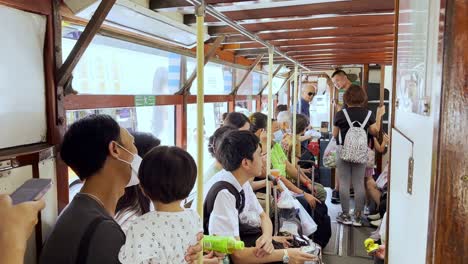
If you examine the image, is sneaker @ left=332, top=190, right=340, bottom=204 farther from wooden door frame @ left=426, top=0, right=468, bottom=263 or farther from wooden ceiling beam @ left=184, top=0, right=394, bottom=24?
wooden door frame @ left=426, top=0, right=468, bottom=263

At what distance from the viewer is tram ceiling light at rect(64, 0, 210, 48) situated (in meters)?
1.42

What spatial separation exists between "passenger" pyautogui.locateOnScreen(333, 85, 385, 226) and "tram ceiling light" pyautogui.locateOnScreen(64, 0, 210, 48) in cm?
257

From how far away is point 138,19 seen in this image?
1.74m

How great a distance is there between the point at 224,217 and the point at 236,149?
45 centimetres

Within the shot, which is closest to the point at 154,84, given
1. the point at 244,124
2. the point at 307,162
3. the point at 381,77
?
the point at 244,124

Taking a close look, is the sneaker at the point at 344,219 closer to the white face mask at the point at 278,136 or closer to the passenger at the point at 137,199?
the white face mask at the point at 278,136

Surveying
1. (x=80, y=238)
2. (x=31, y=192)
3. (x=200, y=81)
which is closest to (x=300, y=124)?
(x=200, y=81)

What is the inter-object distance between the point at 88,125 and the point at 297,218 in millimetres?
2318

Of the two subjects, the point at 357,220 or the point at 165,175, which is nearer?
the point at 165,175

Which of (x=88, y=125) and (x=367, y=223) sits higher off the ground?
(x=88, y=125)

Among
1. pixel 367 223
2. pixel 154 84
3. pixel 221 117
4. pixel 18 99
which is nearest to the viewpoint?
pixel 18 99

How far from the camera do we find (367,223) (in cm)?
454

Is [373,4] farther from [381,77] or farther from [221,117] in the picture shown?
[381,77]

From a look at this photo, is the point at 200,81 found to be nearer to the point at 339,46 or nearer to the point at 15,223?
the point at 15,223
